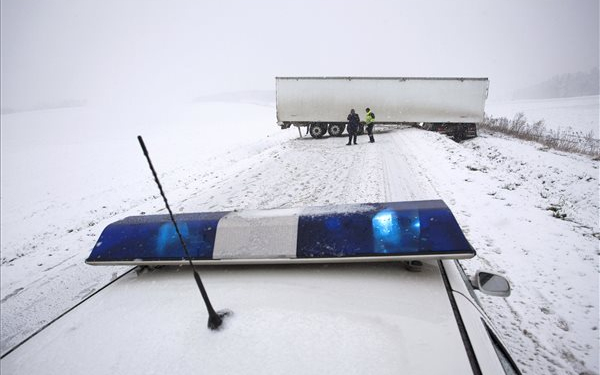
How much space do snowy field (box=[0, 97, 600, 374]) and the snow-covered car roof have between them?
7.72 ft

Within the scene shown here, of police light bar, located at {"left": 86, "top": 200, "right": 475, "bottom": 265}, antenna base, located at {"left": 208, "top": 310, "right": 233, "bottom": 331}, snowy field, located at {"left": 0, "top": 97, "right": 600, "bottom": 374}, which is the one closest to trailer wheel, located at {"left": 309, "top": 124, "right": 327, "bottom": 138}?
snowy field, located at {"left": 0, "top": 97, "right": 600, "bottom": 374}

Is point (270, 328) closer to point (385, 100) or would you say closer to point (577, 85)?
point (385, 100)

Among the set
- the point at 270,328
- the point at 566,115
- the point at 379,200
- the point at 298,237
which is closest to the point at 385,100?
the point at 379,200

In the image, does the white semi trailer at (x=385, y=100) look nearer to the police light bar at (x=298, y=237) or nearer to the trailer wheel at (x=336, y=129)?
the trailer wheel at (x=336, y=129)

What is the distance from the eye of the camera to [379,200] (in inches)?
263

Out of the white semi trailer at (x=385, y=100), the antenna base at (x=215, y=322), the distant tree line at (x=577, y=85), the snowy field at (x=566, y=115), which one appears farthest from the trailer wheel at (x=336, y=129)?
the distant tree line at (x=577, y=85)

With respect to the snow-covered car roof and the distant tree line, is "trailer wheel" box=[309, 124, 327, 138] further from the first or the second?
the distant tree line

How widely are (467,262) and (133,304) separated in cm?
454

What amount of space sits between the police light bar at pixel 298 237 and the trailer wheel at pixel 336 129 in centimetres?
1830

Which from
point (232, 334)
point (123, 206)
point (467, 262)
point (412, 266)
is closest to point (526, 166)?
point (467, 262)

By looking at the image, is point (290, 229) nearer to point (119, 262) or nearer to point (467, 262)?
point (119, 262)

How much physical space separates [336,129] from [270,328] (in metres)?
19.5

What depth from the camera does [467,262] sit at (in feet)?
14.5

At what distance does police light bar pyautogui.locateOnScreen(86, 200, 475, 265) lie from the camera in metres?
1.87
